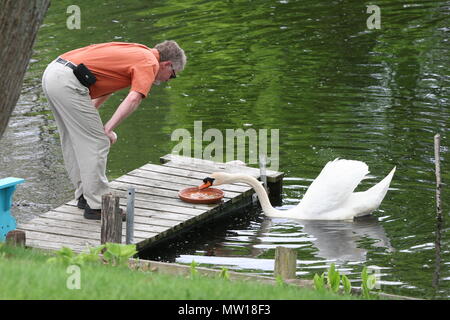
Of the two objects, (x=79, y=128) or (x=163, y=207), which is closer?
(x=79, y=128)

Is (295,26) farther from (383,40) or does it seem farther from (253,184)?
(253,184)

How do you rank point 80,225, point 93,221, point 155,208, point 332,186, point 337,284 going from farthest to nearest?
point 332,186, point 155,208, point 93,221, point 80,225, point 337,284

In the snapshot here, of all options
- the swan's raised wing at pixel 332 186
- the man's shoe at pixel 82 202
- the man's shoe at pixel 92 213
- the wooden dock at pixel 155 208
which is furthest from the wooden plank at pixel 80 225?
the swan's raised wing at pixel 332 186

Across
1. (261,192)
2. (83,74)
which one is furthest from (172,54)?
(261,192)

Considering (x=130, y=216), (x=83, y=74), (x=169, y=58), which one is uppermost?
(x=169, y=58)

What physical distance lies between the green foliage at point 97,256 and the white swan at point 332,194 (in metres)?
4.25

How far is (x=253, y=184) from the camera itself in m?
12.9

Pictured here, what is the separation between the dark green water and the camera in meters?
11.9

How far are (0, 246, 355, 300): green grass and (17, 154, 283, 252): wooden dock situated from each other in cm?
267

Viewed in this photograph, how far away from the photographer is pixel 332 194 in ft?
41.7

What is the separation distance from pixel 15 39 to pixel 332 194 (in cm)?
558

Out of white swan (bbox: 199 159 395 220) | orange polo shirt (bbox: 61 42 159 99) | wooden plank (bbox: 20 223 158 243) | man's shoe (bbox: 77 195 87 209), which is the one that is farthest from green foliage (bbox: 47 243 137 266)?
white swan (bbox: 199 159 395 220)

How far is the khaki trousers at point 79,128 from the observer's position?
10766 mm

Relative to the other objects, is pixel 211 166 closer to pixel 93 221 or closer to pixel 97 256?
pixel 93 221
